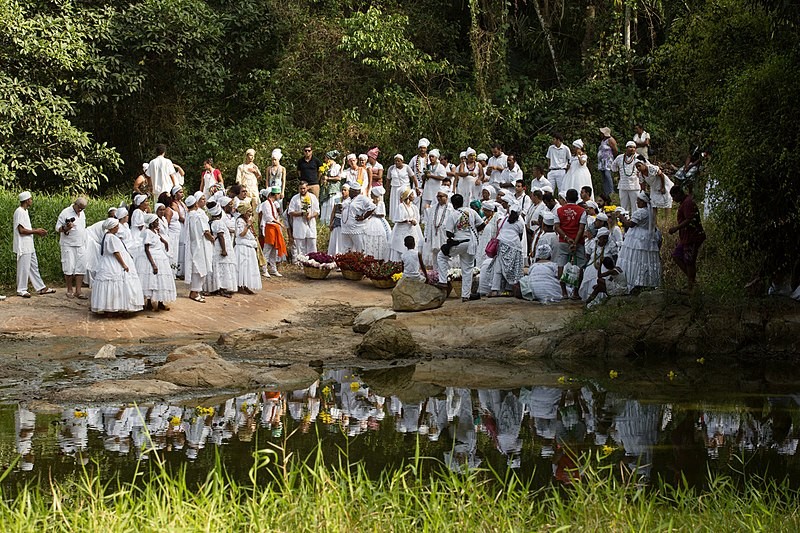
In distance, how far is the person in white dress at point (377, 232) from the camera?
869 inches

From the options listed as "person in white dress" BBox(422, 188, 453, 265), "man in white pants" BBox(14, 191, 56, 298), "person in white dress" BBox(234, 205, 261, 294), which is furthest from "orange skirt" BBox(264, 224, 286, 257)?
"man in white pants" BBox(14, 191, 56, 298)

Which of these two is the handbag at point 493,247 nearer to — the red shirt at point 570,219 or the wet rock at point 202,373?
the red shirt at point 570,219

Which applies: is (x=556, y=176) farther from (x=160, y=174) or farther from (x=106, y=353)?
(x=106, y=353)

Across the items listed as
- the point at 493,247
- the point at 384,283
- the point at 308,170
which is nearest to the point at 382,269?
the point at 384,283

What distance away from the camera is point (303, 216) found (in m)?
22.2

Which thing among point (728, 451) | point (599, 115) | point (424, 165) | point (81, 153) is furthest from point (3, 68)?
point (728, 451)

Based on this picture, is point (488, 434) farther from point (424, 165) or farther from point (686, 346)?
point (424, 165)

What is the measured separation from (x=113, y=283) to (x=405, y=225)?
5999 millimetres

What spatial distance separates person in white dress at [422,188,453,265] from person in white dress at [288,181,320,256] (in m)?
2.18

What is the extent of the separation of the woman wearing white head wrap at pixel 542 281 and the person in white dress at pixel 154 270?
5400mm

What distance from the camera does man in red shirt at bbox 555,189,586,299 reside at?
18.3 metres

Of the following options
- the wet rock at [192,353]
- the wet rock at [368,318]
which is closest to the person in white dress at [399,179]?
the wet rock at [368,318]

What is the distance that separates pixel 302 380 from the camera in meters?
13.9

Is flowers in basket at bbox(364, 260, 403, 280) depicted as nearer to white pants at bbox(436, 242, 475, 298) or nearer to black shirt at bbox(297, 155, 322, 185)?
white pants at bbox(436, 242, 475, 298)
